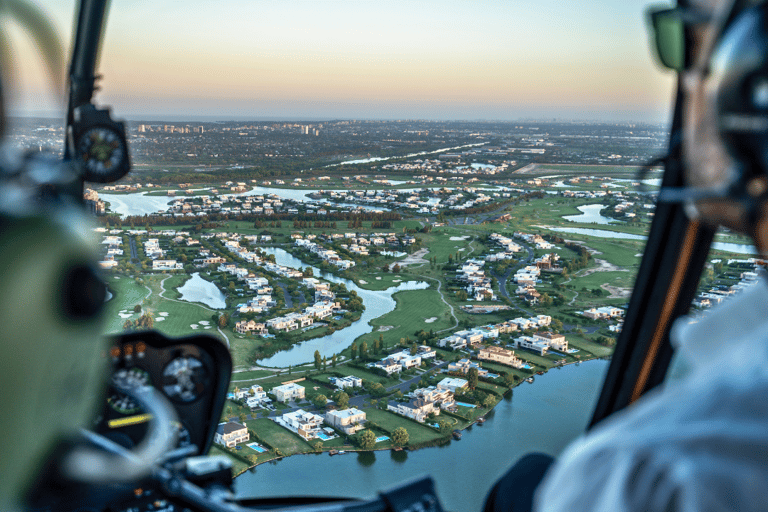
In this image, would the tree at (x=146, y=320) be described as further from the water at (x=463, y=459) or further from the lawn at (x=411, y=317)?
the lawn at (x=411, y=317)

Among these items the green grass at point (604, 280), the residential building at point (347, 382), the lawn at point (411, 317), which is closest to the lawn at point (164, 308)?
the residential building at point (347, 382)

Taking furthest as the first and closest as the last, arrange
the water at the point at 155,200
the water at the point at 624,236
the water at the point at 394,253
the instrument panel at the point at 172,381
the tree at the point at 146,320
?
the water at the point at 394,253
the water at the point at 155,200
the tree at the point at 146,320
the instrument panel at the point at 172,381
the water at the point at 624,236

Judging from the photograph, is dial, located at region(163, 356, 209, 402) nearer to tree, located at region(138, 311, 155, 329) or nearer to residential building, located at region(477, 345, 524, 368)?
tree, located at region(138, 311, 155, 329)

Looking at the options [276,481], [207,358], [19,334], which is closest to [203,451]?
[207,358]

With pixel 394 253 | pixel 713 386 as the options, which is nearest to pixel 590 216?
pixel 394 253

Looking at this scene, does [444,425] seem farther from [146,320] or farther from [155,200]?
[155,200]
